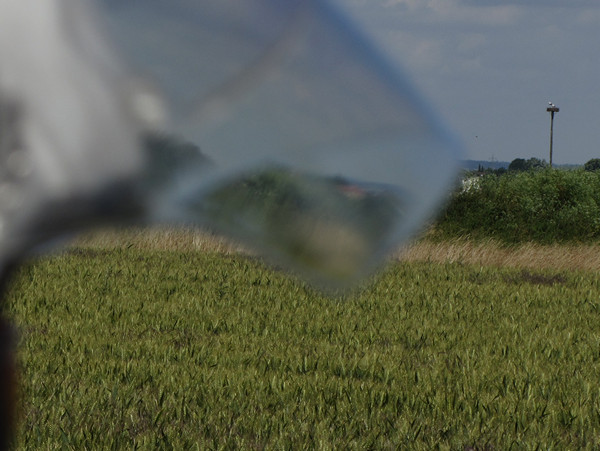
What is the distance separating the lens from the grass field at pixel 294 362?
3.81 meters

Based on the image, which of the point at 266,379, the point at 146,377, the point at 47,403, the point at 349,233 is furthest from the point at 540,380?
the point at 349,233

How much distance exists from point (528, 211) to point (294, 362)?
12793mm

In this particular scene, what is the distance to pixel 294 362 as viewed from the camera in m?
5.10

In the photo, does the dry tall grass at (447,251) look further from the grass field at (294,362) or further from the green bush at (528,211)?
the grass field at (294,362)

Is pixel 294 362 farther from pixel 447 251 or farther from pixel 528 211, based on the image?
pixel 528 211

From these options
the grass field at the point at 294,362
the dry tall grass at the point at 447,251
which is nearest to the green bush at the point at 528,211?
the dry tall grass at the point at 447,251

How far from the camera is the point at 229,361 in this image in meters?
5.12

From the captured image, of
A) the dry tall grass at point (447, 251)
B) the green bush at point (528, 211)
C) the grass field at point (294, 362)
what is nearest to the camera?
the grass field at point (294, 362)

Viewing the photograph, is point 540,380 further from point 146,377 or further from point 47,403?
point 47,403

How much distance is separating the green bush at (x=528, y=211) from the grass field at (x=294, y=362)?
7590 mm

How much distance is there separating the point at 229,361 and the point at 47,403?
1.34m

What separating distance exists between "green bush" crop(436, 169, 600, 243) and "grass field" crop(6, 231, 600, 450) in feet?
24.9

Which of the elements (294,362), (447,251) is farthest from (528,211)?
(294,362)

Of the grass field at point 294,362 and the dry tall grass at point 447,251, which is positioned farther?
the dry tall grass at point 447,251
